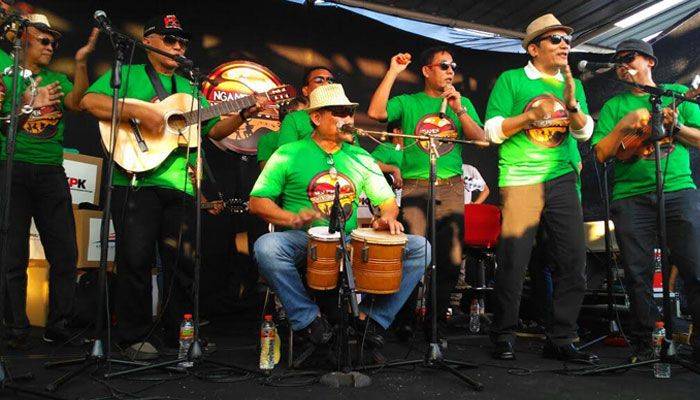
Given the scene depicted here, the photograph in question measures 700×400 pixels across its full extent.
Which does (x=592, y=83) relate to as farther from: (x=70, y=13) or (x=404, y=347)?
(x=70, y=13)

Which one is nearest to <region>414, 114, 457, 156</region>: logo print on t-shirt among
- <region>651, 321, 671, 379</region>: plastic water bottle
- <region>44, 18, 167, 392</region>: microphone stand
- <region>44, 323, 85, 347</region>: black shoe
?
<region>651, 321, 671, 379</region>: plastic water bottle

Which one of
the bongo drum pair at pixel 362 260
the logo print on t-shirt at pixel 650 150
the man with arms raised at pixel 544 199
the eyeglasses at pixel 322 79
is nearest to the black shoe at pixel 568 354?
the man with arms raised at pixel 544 199

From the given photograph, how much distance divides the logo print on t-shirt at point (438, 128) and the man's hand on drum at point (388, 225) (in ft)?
4.19

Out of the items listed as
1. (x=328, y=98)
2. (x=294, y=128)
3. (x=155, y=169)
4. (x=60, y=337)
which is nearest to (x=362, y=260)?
(x=328, y=98)

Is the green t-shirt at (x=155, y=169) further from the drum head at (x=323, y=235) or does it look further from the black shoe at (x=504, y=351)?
the black shoe at (x=504, y=351)

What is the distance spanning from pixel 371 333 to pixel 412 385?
25.3 inches

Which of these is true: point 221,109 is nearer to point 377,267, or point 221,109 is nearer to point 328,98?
point 328,98

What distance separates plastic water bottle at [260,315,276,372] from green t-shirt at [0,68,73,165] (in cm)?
221

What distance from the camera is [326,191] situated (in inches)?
158

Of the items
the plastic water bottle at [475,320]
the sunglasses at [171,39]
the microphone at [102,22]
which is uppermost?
the sunglasses at [171,39]

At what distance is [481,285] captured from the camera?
21.1 ft

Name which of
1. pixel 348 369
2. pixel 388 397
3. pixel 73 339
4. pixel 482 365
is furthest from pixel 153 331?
pixel 482 365

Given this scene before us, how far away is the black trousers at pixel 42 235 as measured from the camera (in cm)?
429

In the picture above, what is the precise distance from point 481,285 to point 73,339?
408 cm
